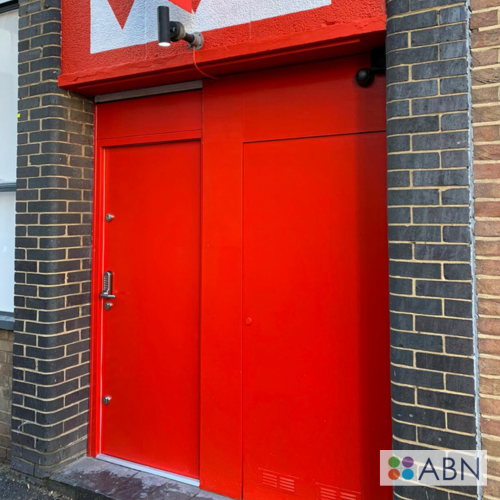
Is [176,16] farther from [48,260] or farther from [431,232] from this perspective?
[431,232]

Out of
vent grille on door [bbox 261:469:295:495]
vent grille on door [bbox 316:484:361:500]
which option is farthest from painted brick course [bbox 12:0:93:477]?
vent grille on door [bbox 316:484:361:500]

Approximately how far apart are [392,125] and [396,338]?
3.70ft

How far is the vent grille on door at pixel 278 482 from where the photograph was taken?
309 centimetres

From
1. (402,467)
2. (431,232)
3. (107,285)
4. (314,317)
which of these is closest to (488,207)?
(431,232)

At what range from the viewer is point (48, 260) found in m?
3.55

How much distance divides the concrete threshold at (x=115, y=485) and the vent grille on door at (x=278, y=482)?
0.34 meters

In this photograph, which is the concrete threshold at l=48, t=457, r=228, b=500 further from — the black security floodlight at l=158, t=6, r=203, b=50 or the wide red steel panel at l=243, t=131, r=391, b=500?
the black security floodlight at l=158, t=6, r=203, b=50

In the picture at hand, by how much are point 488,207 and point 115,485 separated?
9.96 feet

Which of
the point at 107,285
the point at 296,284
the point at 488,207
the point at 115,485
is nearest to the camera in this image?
the point at 488,207

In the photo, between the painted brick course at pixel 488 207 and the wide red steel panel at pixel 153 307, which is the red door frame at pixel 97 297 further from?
the painted brick course at pixel 488 207

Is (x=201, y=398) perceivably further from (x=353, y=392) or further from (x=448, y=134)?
(x=448, y=134)

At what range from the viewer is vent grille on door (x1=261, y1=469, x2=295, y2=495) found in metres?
3.09

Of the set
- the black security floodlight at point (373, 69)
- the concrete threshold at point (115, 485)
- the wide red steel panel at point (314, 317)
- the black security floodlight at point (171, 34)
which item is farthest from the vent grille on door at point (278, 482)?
the black security floodlight at point (171, 34)

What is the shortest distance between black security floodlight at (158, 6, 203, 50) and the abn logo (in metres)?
2.69
